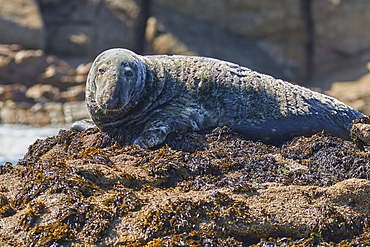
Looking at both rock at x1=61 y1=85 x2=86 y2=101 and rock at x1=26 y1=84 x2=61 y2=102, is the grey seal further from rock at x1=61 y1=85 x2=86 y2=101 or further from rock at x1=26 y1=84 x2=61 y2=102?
rock at x1=26 y1=84 x2=61 y2=102

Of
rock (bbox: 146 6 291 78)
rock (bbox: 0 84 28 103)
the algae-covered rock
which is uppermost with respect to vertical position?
the algae-covered rock

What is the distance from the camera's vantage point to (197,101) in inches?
248

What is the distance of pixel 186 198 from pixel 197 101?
2.27 m

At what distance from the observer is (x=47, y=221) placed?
13.0 ft

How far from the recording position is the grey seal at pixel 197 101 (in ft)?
19.5

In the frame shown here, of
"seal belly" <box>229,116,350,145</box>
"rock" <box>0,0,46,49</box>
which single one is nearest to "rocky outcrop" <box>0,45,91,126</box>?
"rock" <box>0,0,46,49</box>

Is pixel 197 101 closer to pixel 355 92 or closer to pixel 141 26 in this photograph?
pixel 355 92

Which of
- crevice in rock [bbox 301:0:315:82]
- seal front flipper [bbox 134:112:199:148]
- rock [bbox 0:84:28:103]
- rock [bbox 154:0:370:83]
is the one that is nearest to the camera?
seal front flipper [bbox 134:112:199:148]

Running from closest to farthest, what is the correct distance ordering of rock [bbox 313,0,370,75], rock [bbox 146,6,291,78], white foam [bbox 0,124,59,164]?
white foam [bbox 0,124,59,164], rock [bbox 313,0,370,75], rock [bbox 146,6,291,78]

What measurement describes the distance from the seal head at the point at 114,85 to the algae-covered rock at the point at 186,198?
59cm

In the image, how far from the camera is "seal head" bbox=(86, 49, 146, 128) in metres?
5.74

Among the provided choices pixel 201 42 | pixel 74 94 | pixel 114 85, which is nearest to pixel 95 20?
pixel 74 94

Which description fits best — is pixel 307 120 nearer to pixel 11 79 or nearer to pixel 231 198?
pixel 231 198

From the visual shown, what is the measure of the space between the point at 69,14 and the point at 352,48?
10.4m
